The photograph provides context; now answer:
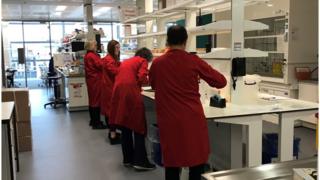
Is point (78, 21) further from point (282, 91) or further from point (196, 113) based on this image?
point (196, 113)

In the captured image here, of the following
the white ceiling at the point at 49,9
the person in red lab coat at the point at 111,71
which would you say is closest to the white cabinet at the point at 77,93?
the person in red lab coat at the point at 111,71

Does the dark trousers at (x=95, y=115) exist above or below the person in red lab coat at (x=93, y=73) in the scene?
below

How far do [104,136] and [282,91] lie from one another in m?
2.91

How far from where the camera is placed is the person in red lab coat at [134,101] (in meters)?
3.63

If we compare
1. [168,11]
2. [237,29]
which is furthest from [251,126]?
[168,11]

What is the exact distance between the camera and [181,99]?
2607mm

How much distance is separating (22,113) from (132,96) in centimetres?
167

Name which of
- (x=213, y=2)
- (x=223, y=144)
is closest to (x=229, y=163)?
(x=223, y=144)

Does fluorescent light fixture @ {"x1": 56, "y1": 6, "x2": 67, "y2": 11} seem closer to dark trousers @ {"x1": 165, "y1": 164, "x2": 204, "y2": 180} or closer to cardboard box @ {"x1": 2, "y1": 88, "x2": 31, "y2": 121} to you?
cardboard box @ {"x1": 2, "y1": 88, "x2": 31, "y2": 121}

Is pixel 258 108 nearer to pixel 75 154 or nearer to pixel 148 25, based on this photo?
pixel 75 154

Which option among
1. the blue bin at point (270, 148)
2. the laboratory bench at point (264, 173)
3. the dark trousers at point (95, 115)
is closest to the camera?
the laboratory bench at point (264, 173)

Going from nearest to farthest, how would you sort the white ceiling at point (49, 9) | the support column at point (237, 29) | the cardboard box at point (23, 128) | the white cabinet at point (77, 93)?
the support column at point (237, 29) < the cardboard box at point (23, 128) < the white cabinet at point (77, 93) < the white ceiling at point (49, 9)

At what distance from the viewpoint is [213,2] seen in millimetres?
3518

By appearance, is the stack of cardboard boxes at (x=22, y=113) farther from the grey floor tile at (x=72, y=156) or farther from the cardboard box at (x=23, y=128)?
the grey floor tile at (x=72, y=156)
